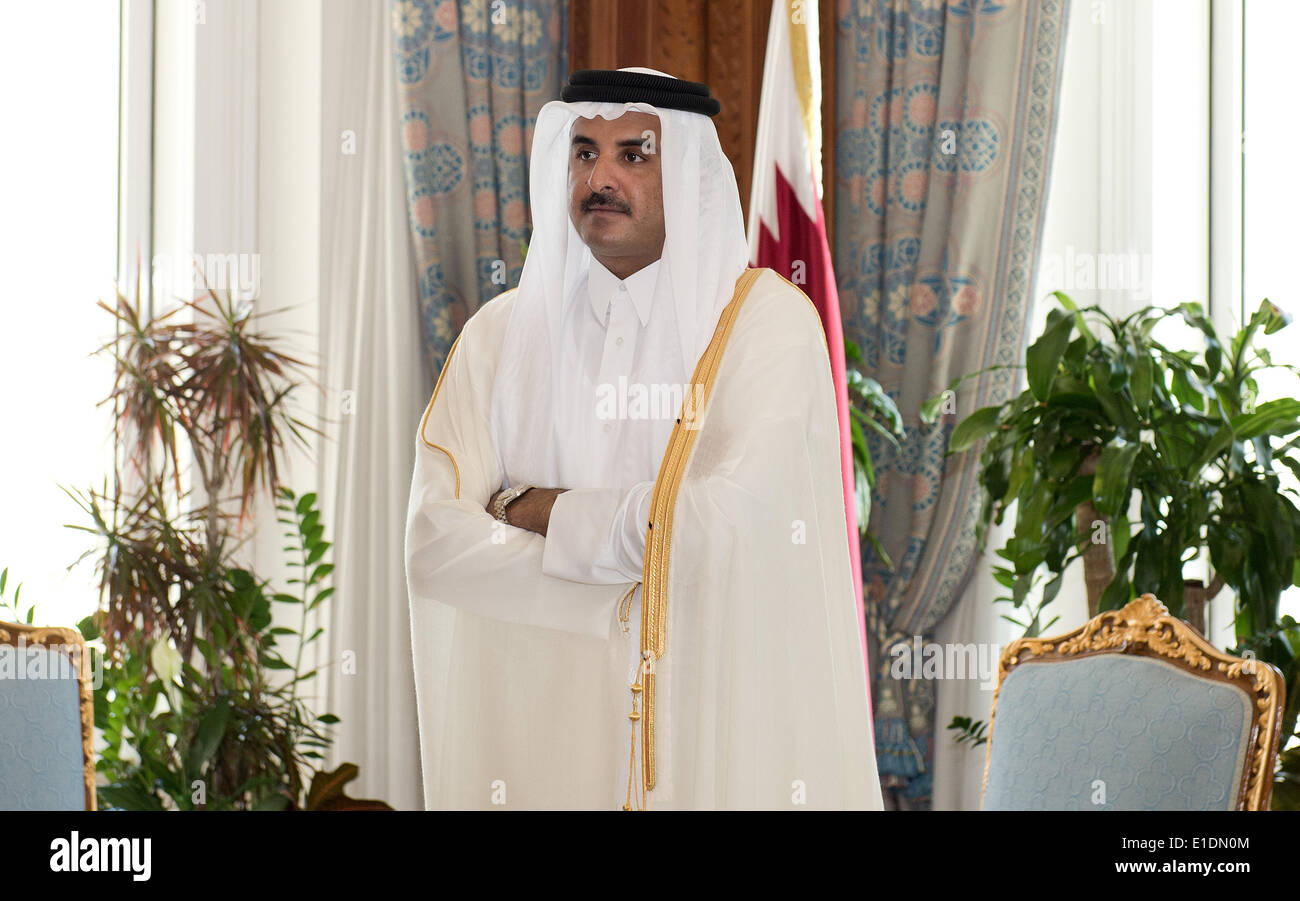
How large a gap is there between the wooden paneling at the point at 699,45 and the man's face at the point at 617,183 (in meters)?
1.77

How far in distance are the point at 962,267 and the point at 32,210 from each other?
2692 mm

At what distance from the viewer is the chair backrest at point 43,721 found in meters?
1.98

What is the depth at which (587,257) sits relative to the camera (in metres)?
2.01

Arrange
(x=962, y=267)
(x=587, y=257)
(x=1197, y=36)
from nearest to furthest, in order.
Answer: (x=587, y=257)
(x=962, y=267)
(x=1197, y=36)

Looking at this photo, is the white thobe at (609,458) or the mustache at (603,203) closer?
the white thobe at (609,458)

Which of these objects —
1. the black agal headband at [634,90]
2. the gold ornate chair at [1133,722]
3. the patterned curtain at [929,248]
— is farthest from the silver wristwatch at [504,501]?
the patterned curtain at [929,248]

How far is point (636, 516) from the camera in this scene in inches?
67.7

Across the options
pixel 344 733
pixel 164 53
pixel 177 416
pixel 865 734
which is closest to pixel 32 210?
pixel 164 53

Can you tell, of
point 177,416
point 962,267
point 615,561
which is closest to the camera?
point 615,561

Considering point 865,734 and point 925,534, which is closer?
point 865,734

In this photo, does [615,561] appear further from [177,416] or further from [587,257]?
[177,416]

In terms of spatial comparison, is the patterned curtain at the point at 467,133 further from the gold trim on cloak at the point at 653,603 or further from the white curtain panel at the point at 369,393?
the gold trim on cloak at the point at 653,603

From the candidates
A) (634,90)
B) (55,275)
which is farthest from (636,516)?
(55,275)

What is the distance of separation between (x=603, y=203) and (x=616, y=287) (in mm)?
137
